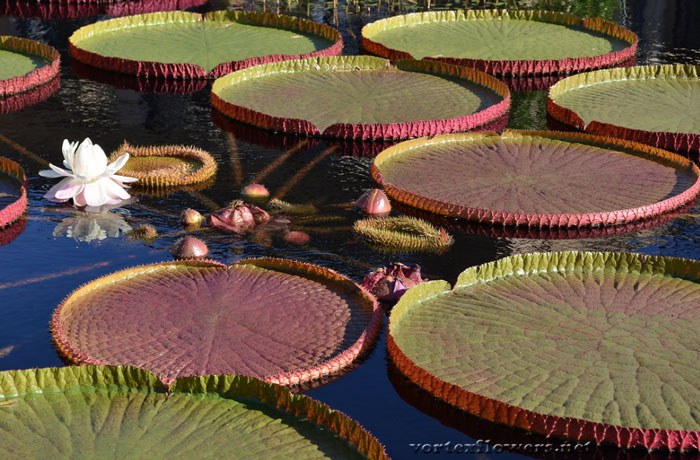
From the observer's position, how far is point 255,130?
28.3 feet

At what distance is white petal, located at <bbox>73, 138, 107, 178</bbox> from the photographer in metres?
6.82

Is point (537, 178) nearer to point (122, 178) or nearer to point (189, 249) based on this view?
point (189, 249)

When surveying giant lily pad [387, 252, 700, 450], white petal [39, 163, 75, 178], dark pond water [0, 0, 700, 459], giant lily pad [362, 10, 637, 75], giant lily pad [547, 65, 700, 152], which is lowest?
dark pond water [0, 0, 700, 459]

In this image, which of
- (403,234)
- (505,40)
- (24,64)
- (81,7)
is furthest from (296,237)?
(81,7)

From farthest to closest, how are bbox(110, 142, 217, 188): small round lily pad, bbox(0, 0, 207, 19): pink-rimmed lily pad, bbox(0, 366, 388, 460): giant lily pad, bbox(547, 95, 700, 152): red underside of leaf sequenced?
bbox(0, 0, 207, 19): pink-rimmed lily pad < bbox(547, 95, 700, 152): red underside of leaf < bbox(110, 142, 217, 188): small round lily pad < bbox(0, 366, 388, 460): giant lily pad

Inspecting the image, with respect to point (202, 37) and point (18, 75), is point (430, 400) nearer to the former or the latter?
point (18, 75)

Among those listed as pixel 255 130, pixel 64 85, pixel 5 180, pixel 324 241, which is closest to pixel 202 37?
pixel 64 85

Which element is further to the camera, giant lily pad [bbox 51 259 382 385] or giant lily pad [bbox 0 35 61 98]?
giant lily pad [bbox 0 35 61 98]

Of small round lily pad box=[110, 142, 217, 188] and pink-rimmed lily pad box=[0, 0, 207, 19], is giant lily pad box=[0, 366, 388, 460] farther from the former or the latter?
pink-rimmed lily pad box=[0, 0, 207, 19]

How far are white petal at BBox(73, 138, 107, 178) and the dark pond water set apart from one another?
0.27m

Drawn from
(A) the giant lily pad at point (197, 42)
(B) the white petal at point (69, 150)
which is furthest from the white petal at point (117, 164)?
(A) the giant lily pad at point (197, 42)

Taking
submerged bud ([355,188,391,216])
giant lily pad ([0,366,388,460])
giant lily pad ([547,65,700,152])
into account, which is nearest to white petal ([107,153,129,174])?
submerged bud ([355,188,391,216])

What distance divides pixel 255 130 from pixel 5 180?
6.94ft

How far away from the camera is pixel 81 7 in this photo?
13.0 metres
